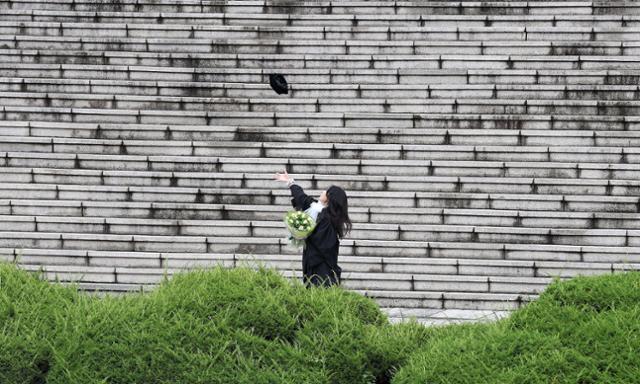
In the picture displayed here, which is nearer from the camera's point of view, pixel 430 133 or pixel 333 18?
pixel 430 133

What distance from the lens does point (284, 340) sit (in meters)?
5.29

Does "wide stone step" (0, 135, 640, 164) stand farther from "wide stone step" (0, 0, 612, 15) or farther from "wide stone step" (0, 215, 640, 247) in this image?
"wide stone step" (0, 0, 612, 15)

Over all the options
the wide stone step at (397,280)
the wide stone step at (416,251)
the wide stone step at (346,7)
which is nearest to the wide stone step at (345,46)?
the wide stone step at (346,7)

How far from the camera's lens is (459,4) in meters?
14.0

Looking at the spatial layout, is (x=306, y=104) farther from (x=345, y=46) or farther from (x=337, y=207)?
(x=337, y=207)

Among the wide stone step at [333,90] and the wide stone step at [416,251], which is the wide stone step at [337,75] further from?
the wide stone step at [416,251]

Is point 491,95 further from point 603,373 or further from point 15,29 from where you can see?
point 603,373

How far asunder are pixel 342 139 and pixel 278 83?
55.3 inches

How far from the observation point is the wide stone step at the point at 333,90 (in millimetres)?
12883

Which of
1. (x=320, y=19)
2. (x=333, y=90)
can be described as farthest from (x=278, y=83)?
(x=320, y=19)

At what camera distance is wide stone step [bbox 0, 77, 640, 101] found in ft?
42.3

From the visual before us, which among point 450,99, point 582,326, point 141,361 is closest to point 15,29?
point 450,99

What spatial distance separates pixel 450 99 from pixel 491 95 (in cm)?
64

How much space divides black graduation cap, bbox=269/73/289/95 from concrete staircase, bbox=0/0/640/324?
0.13 m
